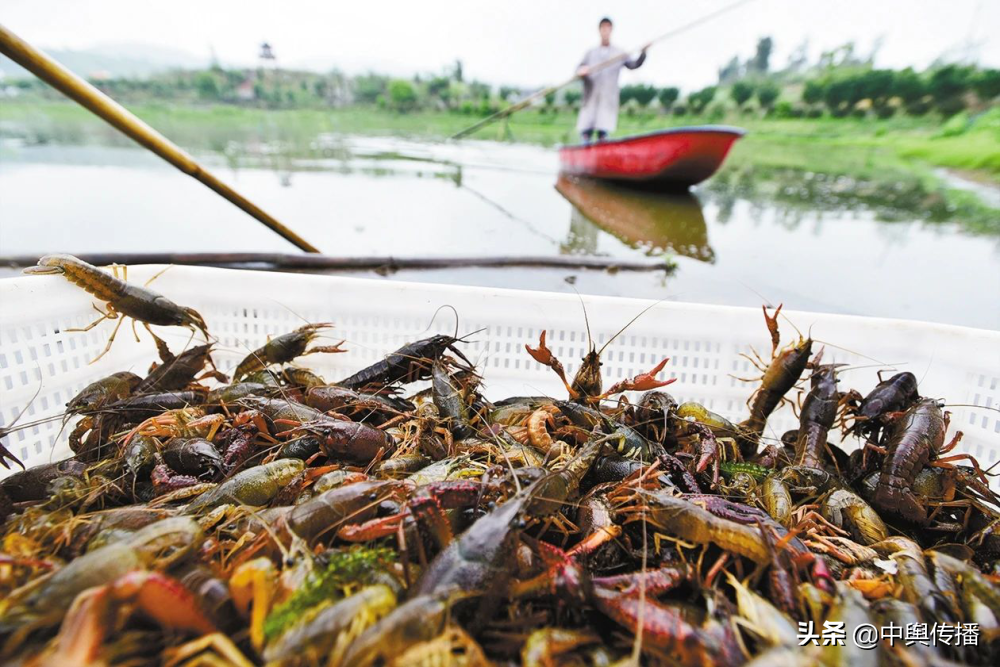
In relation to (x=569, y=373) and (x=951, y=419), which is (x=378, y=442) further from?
(x=951, y=419)

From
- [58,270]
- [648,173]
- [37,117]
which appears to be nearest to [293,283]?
[58,270]

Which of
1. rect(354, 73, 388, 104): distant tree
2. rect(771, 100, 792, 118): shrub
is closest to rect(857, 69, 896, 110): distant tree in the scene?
rect(771, 100, 792, 118): shrub

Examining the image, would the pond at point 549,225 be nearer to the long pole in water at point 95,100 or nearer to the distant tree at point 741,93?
the long pole in water at point 95,100

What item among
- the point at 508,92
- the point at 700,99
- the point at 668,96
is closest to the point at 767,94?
the point at 700,99

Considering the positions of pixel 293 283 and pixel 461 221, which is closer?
pixel 293 283

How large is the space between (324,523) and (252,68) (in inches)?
1591

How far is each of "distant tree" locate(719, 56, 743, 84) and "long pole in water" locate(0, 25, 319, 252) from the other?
1214 inches

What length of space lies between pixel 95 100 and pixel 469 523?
2480mm

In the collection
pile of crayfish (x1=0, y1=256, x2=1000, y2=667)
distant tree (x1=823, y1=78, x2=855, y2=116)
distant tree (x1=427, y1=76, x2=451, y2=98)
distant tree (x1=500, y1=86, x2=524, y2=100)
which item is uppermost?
distant tree (x1=427, y1=76, x2=451, y2=98)

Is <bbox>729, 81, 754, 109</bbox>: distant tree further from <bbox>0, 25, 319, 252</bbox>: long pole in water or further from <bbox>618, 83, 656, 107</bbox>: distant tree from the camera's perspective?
<bbox>0, 25, 319, 252</bbox>: long pole in water

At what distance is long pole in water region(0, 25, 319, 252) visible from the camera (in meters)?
2.15

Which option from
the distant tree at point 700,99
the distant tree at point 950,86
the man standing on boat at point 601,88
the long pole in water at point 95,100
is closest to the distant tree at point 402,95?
the distant tree at point 700,99

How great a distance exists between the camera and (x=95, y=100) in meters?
2.41

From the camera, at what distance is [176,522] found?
4.14ft
